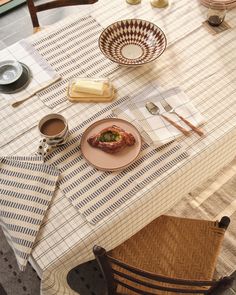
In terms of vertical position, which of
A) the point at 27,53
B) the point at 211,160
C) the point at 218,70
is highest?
the point at 27,53

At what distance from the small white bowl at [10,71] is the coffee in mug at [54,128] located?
0.26 m

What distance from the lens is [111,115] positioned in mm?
1364

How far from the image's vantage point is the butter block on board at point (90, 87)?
1.37 meters

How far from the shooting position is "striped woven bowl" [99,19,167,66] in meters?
1.50

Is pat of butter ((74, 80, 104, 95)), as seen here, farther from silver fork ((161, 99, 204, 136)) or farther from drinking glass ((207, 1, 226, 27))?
drinking glass ((207, 1, 226, 27))

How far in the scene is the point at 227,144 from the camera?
1.34m

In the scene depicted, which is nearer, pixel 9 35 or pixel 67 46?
pixel 67 46

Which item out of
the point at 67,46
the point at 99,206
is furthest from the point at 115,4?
the point at 99,206

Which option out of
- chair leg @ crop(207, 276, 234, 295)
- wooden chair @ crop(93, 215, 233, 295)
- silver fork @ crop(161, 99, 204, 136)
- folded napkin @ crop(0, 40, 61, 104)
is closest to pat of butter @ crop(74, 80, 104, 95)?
folded napkin @ crop(0, 40, 61, 104)

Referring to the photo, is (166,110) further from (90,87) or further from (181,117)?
(90,87)

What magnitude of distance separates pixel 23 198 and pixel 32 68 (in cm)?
55

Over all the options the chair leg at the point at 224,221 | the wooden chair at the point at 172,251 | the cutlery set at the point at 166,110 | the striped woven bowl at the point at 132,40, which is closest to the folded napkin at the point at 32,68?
the striped woven bowl at the point at 132,40

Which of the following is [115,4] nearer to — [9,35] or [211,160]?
[211,160]

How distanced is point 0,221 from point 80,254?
0.93ft
